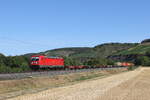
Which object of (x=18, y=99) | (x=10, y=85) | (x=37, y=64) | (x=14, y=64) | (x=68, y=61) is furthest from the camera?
(x=68, y=61)

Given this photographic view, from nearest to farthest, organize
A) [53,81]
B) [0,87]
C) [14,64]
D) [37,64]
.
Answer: [0,87] < [53,81] < [37,64] < [14,64]

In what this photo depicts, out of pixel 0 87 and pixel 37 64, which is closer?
pixel 0 87

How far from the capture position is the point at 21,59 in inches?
3848

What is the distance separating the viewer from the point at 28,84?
40750mm

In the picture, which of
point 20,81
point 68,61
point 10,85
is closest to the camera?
point 10,85

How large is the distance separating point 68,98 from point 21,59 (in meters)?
75.1

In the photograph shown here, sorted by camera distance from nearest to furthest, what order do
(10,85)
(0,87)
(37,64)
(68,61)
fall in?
(0,87) → (10,85) → (37,64) → (68,61)

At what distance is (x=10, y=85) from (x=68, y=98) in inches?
571

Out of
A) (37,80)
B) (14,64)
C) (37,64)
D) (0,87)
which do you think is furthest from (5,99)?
(14,64)

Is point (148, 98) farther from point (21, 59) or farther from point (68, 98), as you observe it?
point (21, 59)

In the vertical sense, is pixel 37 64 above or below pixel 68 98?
above

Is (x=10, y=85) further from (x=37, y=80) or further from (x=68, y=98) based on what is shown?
(x=68, y=98)

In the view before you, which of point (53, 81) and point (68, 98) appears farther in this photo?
point (53, 81)

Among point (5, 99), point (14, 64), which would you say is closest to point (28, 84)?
point (5, 99)
